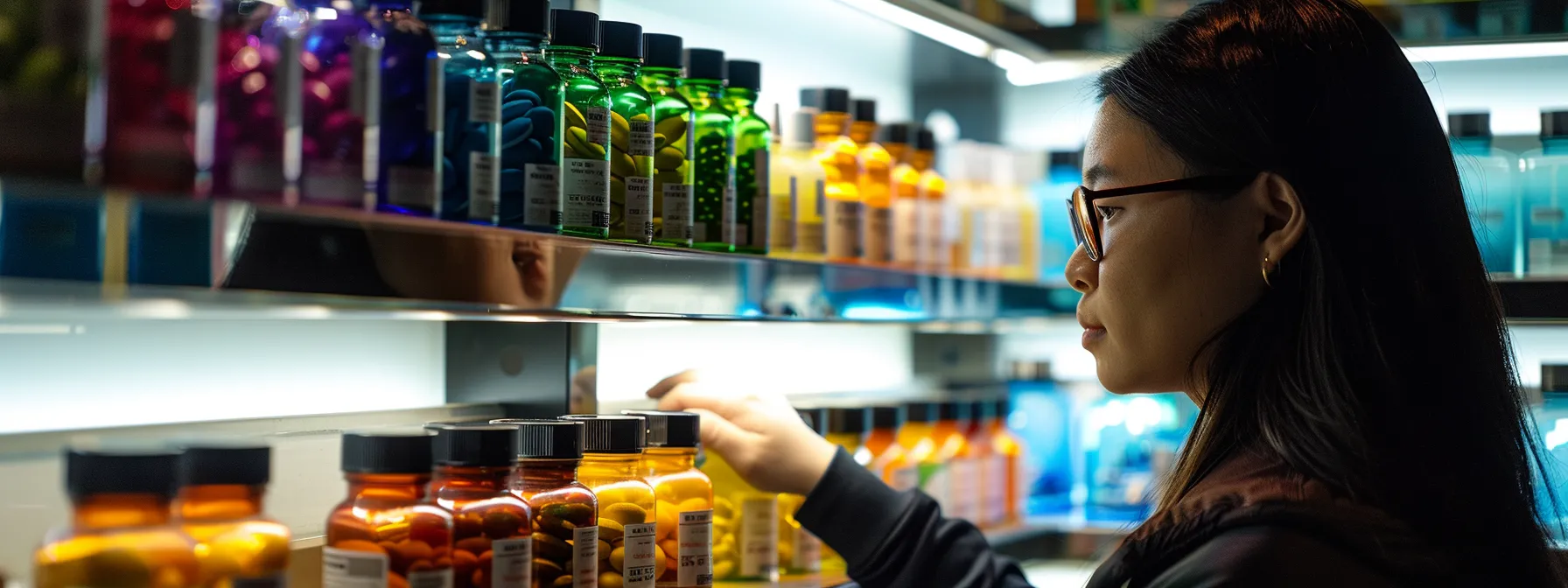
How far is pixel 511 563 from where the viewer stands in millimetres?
851

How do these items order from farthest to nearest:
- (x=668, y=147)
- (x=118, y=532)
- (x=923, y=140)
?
(x=923, y=140), (x=668, y=147), (x=118, y=532)

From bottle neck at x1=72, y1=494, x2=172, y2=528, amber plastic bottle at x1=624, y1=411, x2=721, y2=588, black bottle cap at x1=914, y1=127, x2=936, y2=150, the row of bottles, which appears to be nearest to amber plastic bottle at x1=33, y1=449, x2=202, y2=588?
bottle neck at x1=72, y1=494, x2=172, y2=528

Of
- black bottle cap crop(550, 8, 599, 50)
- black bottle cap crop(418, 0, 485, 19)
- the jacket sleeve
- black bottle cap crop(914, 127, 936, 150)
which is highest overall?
black bottle cap crop(914, 127, 936, 150)

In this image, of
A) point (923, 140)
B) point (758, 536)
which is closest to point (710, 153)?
point (758, 536)

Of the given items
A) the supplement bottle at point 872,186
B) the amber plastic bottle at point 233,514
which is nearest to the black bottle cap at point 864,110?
the supplement bottle at point 872,186

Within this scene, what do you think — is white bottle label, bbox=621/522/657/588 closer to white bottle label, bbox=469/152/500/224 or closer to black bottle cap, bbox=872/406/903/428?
white bottle label, bbox=469/152/500/224

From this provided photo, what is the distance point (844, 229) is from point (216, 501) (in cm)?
89

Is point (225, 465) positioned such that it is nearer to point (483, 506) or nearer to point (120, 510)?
point (120, 510)

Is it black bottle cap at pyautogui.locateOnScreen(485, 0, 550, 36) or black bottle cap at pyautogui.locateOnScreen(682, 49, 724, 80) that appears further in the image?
black bottle cap at pyautogui.locateOnScreen(682, 49, 724, 80)

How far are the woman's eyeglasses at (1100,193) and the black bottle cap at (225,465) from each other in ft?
2.28

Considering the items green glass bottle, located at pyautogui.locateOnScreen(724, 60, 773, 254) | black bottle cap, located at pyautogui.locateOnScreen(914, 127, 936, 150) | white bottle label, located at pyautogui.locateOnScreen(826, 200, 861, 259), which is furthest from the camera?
black bottle cap, located at pyautogui.locateOnScreen(914, 127, 936, 150)

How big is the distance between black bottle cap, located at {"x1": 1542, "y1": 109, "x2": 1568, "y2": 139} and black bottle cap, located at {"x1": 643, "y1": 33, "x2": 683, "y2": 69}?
4.23ft

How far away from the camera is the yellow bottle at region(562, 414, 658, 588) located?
1019 mm

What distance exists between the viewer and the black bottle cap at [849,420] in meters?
1.58
